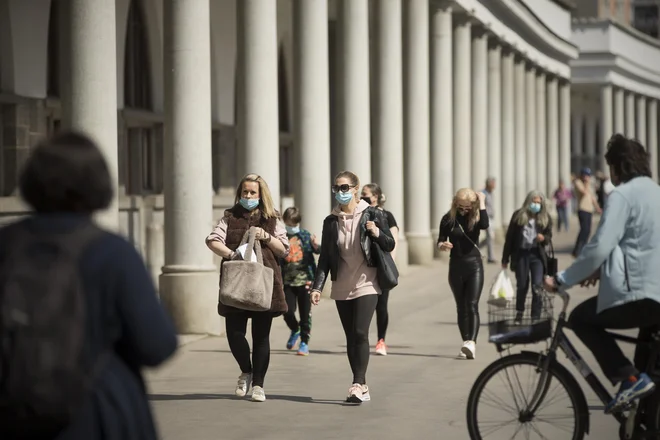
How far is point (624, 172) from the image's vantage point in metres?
7.33

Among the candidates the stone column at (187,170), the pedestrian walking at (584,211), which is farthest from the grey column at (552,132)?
the stone column at (187,170)

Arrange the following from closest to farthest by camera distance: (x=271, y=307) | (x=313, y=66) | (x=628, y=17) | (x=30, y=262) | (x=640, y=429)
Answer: (x=30, y=262), (x=640, y=429), (x=271, y=307), (x=313, y=66), (x=628, y=17)

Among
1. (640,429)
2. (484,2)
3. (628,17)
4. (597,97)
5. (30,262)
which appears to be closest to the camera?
(30,262)

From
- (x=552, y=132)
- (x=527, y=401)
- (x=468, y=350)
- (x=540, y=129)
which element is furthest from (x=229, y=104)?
(x=552, y=132)

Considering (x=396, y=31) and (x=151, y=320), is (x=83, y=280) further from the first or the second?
(x=396, y=31)

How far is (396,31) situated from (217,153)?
3804 millimetres

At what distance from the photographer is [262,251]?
10703 mm

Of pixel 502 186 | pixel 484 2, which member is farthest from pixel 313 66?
pixel 502 186

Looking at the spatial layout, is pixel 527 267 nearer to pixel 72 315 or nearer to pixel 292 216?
pixel 292 216

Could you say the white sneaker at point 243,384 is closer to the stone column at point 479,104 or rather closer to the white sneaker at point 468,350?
the white sneaker at point 468,350

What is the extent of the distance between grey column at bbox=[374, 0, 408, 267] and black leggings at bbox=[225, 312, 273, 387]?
48.8 ft

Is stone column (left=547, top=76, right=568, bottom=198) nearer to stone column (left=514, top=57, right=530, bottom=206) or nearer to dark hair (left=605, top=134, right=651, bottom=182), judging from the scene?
stone column (left=514, top=57, right=530, bottom=206)

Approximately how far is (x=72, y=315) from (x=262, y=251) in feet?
22.0

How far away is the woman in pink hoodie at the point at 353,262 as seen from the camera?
10.6 meters
